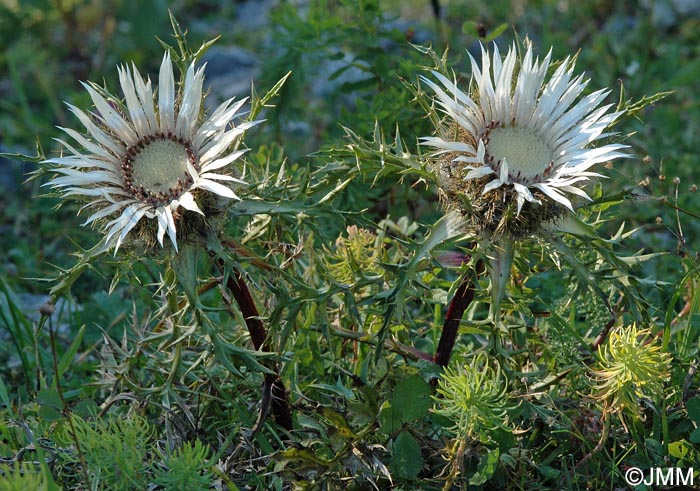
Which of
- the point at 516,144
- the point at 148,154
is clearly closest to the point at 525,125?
the point at 516,144

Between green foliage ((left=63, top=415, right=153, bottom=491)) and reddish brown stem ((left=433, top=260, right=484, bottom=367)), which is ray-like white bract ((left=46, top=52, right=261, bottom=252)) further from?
reddish brown stem ((left=433, top=260, right=484, bottom=367))

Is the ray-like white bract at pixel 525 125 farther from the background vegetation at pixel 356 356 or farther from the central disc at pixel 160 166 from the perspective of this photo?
the central disc at pixel 160 166

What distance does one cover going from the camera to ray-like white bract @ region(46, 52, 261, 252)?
213cm

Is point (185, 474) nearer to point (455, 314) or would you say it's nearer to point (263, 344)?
point (263, 344)

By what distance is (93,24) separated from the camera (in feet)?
18.0

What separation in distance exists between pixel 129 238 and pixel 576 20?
4.09m

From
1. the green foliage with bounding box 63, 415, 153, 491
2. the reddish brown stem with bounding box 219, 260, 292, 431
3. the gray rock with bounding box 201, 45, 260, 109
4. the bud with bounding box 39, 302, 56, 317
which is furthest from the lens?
the gray rock with bounding box 201, 45, 260, 109

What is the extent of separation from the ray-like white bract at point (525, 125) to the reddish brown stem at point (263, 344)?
26.6 inches

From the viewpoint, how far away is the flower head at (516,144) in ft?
7.03

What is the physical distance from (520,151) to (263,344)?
2.95 ft

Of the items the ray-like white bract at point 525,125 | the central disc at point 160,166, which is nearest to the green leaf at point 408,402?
the ray-like white bract at point 525,125

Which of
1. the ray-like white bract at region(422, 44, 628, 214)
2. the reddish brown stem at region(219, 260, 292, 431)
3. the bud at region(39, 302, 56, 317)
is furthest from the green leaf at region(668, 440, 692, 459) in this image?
the bud at region(39, 302, 56, 317)

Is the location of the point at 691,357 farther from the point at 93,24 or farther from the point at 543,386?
the point at 93,24

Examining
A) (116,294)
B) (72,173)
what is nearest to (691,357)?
(72,173)
